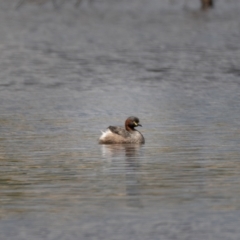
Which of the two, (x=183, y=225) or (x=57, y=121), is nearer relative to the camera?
(x=183, y=225)

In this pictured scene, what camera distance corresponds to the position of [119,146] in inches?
635

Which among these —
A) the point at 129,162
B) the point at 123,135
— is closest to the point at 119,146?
the point at 123,135

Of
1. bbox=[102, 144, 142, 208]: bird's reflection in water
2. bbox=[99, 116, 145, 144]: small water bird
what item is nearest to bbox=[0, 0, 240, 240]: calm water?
bbox=[102, 144, 142, 208]: bird's reflection in water

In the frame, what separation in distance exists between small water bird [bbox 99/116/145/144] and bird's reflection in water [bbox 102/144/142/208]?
78 millimetres

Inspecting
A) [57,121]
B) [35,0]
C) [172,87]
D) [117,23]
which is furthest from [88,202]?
[35,0]

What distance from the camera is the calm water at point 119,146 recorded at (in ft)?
35.2

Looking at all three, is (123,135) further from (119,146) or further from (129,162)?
(129,162)

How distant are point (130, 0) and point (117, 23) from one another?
15.3 m

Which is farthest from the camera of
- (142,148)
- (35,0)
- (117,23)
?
(35,0)

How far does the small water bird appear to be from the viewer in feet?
51.8

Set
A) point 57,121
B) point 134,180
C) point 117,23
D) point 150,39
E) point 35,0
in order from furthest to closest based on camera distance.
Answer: point 35,0
point 117,23
point 150,39
point 57,121
point 134,180

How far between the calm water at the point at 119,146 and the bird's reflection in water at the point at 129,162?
0.05 ft

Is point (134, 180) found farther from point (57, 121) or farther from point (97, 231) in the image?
point (57, 121)

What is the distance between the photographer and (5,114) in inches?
761
